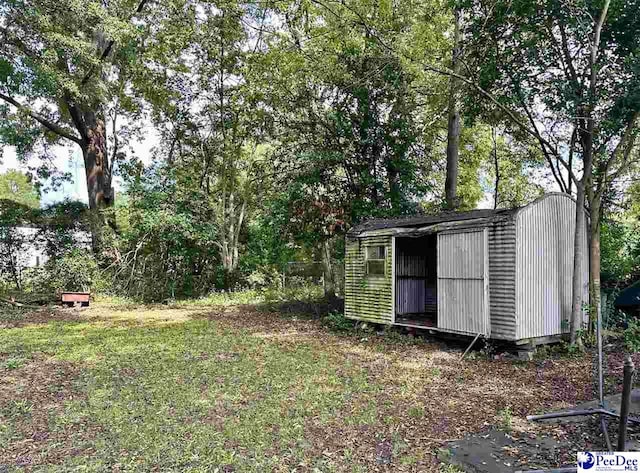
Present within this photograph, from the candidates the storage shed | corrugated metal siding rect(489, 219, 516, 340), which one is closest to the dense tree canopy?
the storage shed

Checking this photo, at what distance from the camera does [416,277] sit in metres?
9.84

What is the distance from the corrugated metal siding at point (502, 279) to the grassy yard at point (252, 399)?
55cm

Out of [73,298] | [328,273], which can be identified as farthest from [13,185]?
[328,273]

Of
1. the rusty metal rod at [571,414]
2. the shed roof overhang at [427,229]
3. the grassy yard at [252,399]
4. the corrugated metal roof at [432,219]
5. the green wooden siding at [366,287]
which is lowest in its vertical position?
the grassy yard at [252,399]

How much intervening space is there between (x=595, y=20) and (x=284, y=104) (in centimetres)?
761

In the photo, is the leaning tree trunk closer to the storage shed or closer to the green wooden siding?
the green wooden siding

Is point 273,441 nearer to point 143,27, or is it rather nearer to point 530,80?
point 530,80

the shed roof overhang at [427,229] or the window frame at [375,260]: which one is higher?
the shed roof overhang at [427,229]

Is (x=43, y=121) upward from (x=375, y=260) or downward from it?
upward

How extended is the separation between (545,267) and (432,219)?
6.50 ft

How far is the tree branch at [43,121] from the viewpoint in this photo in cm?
1287

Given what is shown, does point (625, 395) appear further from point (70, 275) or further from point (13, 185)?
point (13, 185)

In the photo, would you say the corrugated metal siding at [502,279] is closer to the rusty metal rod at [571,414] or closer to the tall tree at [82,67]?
the rusty metal rod at [571,414]

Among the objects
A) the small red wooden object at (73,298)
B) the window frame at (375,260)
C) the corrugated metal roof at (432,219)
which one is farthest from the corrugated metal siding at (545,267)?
the small red wooden object at (73,298)
